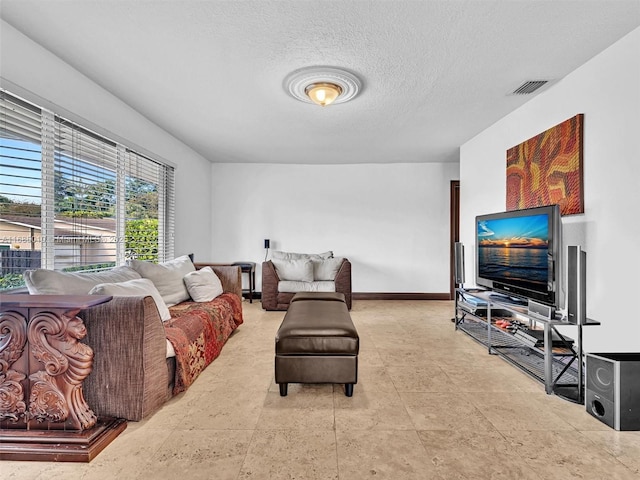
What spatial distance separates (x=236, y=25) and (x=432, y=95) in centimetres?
190

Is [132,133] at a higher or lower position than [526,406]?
higher

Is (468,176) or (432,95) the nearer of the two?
(432,95)

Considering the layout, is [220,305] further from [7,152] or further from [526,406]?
[526,406]

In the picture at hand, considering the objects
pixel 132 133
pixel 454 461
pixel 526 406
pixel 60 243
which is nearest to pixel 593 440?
pixel 526 406

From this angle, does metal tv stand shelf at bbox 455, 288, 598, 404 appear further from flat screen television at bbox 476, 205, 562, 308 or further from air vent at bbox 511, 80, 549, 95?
air vent at bbox 511, 80, 549, 95

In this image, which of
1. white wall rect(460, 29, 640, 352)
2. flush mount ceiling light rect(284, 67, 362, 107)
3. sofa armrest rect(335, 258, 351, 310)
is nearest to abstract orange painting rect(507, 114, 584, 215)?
white wall rect(460, 29, 640, 352)

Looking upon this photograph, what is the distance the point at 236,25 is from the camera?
2088 mm

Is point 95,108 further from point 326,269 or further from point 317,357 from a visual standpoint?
point 326,269

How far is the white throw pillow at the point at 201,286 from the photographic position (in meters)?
3.43

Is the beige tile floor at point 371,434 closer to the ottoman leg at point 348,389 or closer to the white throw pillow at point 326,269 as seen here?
the ottoman leg at point 348,389

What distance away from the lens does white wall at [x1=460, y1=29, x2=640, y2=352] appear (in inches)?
86.9

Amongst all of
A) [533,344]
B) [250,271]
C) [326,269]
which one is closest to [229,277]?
[250,271]

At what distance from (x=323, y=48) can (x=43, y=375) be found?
2614 mm

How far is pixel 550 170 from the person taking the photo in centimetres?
298
